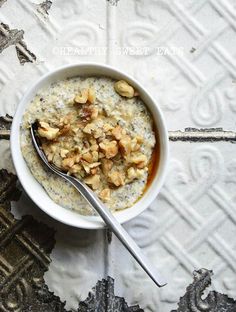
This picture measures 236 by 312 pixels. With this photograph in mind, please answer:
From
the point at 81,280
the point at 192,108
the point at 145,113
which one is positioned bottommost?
the point at 81,280

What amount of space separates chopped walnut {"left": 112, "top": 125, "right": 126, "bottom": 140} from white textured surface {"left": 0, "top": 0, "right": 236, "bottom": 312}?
140mm

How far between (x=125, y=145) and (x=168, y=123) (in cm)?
15

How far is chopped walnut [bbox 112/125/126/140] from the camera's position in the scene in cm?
94

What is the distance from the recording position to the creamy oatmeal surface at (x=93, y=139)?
3.10ft

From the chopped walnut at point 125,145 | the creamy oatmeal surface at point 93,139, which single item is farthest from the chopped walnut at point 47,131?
the chopped walnut at point 125,145

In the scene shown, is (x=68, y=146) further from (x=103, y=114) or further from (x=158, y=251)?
(x=158, y=251)

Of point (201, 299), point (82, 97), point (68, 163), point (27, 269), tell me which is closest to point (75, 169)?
point (68, 163)

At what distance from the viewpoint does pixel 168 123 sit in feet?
3.49

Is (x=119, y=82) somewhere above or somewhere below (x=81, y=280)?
above

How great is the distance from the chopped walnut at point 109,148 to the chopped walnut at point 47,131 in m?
0.08

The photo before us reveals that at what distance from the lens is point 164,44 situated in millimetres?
1073

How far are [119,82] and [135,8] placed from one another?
18 centimetres

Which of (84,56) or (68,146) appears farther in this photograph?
(84,56)

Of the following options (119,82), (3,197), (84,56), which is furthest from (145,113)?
(3,197)
